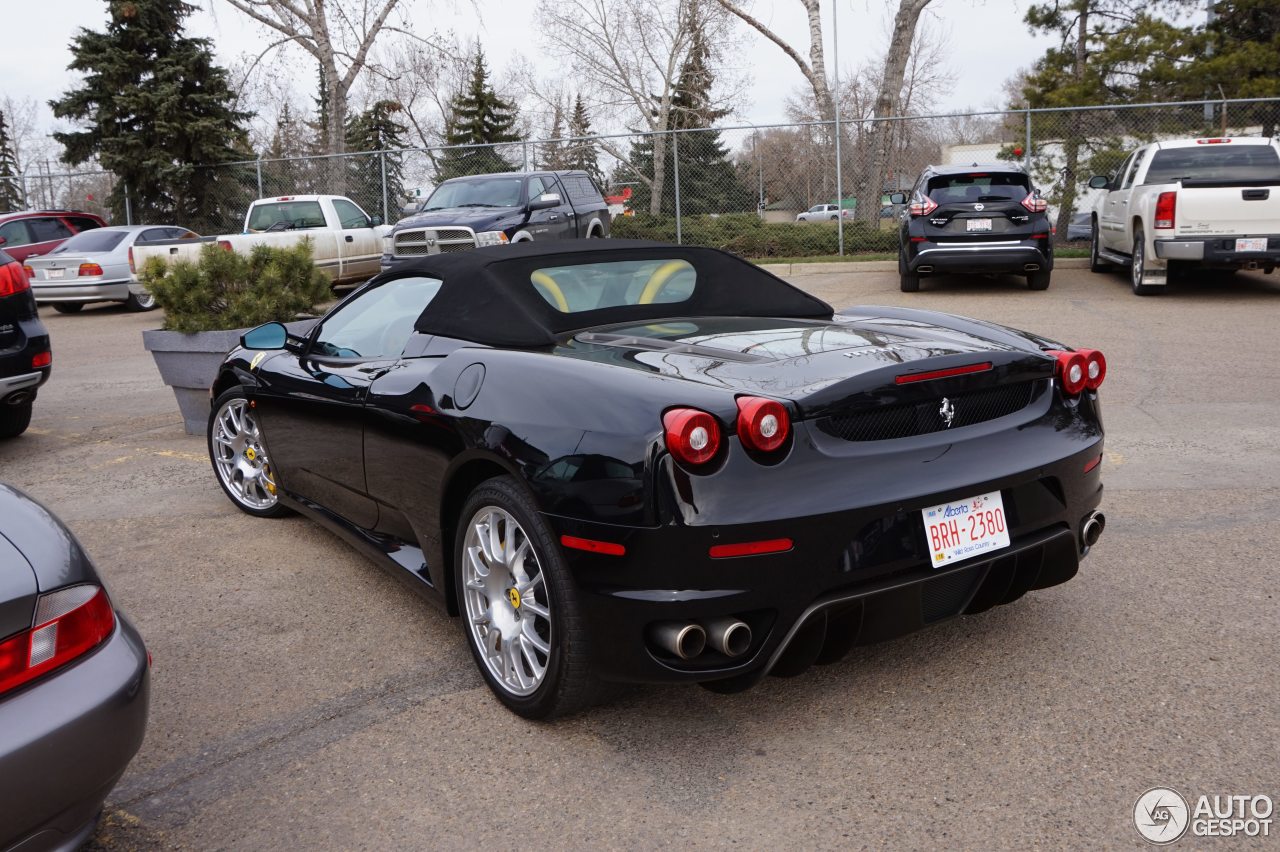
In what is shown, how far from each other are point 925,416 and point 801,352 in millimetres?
439

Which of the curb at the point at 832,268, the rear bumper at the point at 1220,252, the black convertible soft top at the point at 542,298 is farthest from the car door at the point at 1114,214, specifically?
the black convertible soft top at the point at 542,298

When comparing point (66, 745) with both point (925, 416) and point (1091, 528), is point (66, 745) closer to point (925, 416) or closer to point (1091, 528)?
point (925, 416)

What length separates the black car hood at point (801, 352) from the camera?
116 inches

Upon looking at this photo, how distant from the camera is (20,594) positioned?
2246 mm

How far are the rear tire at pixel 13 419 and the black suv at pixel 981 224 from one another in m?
10.2

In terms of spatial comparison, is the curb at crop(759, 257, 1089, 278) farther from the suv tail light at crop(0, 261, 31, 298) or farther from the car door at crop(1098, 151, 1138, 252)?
the suv tail light at crop(0, 261, 31, 298)

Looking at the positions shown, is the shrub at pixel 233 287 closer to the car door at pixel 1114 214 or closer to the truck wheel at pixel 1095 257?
the car door at pixel 1114 214

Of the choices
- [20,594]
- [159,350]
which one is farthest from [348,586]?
[159,350]

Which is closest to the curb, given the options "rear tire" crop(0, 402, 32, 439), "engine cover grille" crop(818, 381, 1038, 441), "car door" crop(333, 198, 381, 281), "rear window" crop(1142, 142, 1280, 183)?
"rear window" crop(1142, 142, 1280, 183)

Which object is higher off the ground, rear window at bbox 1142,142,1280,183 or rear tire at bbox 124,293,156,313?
rear window at bbox 1142,142,1280,183

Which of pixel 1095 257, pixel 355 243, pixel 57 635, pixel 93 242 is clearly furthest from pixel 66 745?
pixel 93 242

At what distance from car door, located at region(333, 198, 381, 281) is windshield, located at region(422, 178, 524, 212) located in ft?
7.09

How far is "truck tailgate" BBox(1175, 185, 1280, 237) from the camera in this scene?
1191 centimetres

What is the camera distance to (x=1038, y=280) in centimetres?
1434
